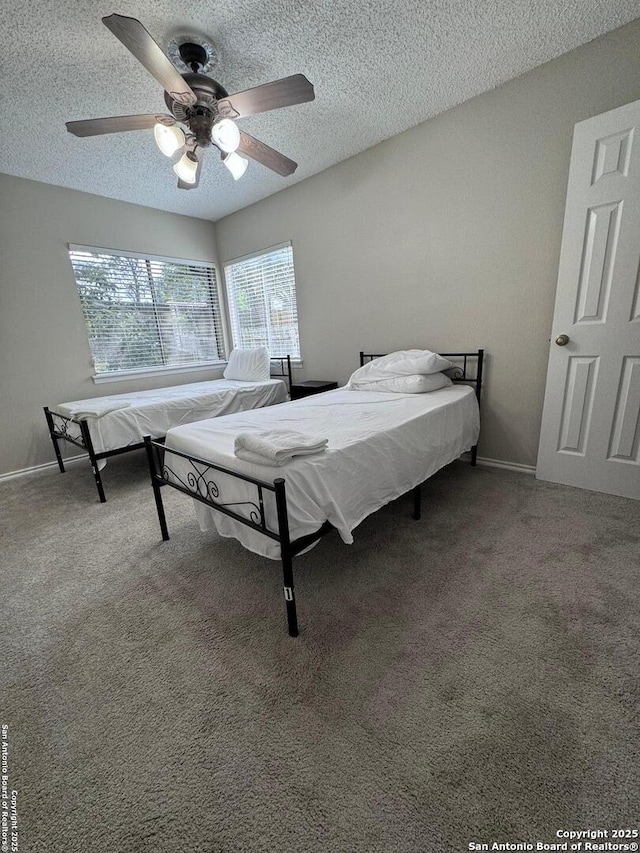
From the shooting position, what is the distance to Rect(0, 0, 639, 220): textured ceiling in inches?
67.8

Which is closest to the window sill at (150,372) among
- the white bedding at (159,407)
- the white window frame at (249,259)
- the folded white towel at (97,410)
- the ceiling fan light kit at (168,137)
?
the white bedding at (159,407)

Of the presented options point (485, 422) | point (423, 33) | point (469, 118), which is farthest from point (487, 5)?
point (485, 422)

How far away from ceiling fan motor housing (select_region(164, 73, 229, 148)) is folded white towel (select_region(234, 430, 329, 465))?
1.68 meters

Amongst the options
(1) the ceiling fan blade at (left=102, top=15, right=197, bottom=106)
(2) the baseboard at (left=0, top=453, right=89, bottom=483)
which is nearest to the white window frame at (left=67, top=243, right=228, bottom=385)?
(2) the baseboard at (left=0, top=453, right=89, bottom=483)

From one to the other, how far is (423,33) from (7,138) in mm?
2968

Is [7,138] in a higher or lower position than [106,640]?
higher

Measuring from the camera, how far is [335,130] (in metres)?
2.73

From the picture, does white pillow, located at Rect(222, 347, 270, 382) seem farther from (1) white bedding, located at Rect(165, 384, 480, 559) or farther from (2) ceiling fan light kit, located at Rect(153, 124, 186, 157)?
(2) ceiling fan light kit, located at Rect(153, 124, 186, 157)

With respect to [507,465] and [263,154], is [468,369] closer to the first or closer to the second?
[507,465]

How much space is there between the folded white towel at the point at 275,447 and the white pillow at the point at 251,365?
2.79 metres

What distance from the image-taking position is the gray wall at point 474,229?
87.4 inches

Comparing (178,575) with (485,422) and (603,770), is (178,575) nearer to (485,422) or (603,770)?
(603,770)

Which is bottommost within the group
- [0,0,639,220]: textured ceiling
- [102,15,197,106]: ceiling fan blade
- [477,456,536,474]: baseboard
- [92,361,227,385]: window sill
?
[477,456,536,474]: baseboard

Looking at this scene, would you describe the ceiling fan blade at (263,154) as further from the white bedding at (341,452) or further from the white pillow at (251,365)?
the white pillow at (251,365)
